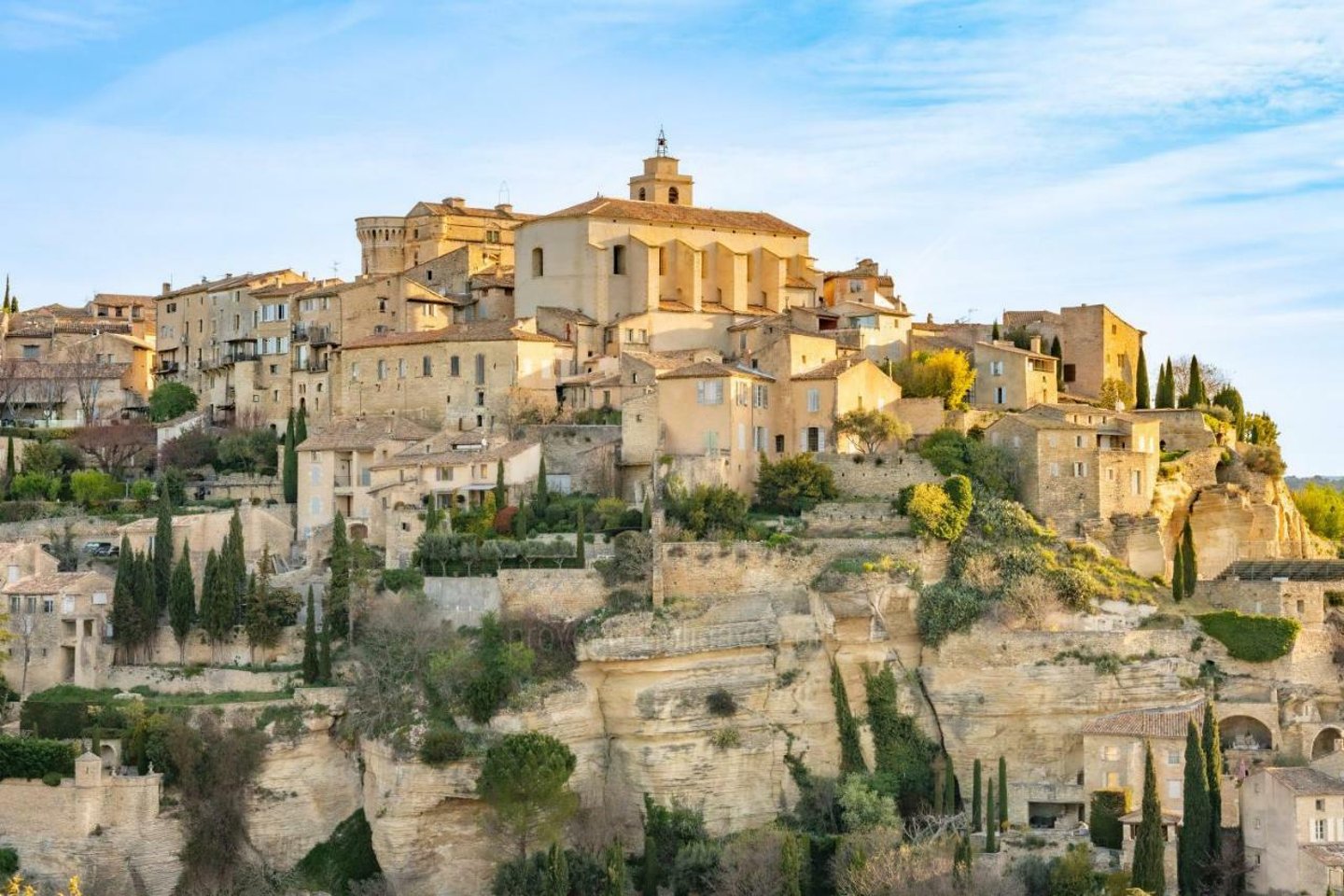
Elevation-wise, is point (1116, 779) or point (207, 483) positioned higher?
point (207, 483)

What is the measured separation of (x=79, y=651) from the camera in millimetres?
55594

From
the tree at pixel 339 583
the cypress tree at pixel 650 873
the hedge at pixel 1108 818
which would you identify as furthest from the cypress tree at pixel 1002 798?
the tree at pixel 339 583

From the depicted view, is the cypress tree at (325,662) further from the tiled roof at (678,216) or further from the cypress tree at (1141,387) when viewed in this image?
the cypress tree at (1141,387)

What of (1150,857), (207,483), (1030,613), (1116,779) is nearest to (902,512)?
(1030,613)

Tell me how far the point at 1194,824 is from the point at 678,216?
28.3m

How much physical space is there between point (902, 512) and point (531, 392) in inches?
493

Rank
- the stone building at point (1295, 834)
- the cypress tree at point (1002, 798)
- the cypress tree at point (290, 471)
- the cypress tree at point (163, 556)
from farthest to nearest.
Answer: the cypress tree at point (290, 471), the cypress tree at point (163, 556), the cypress tree at point (1002, 798), the stone building at point (1295, 834)

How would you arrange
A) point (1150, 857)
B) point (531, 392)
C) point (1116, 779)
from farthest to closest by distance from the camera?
point (531, 392) → point (1116, 779) → point (1150, 857)

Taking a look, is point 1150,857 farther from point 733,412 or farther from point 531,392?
point 531,392

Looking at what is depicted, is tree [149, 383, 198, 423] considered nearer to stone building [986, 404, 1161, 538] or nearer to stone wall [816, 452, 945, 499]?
stone wall [816, 452, 945, 499]

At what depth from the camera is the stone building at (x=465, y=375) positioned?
211 feet

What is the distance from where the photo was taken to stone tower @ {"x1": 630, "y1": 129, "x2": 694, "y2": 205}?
72438 millimetres

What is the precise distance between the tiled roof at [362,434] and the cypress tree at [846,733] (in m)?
14.7

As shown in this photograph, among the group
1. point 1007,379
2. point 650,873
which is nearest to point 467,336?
point 1007,379
